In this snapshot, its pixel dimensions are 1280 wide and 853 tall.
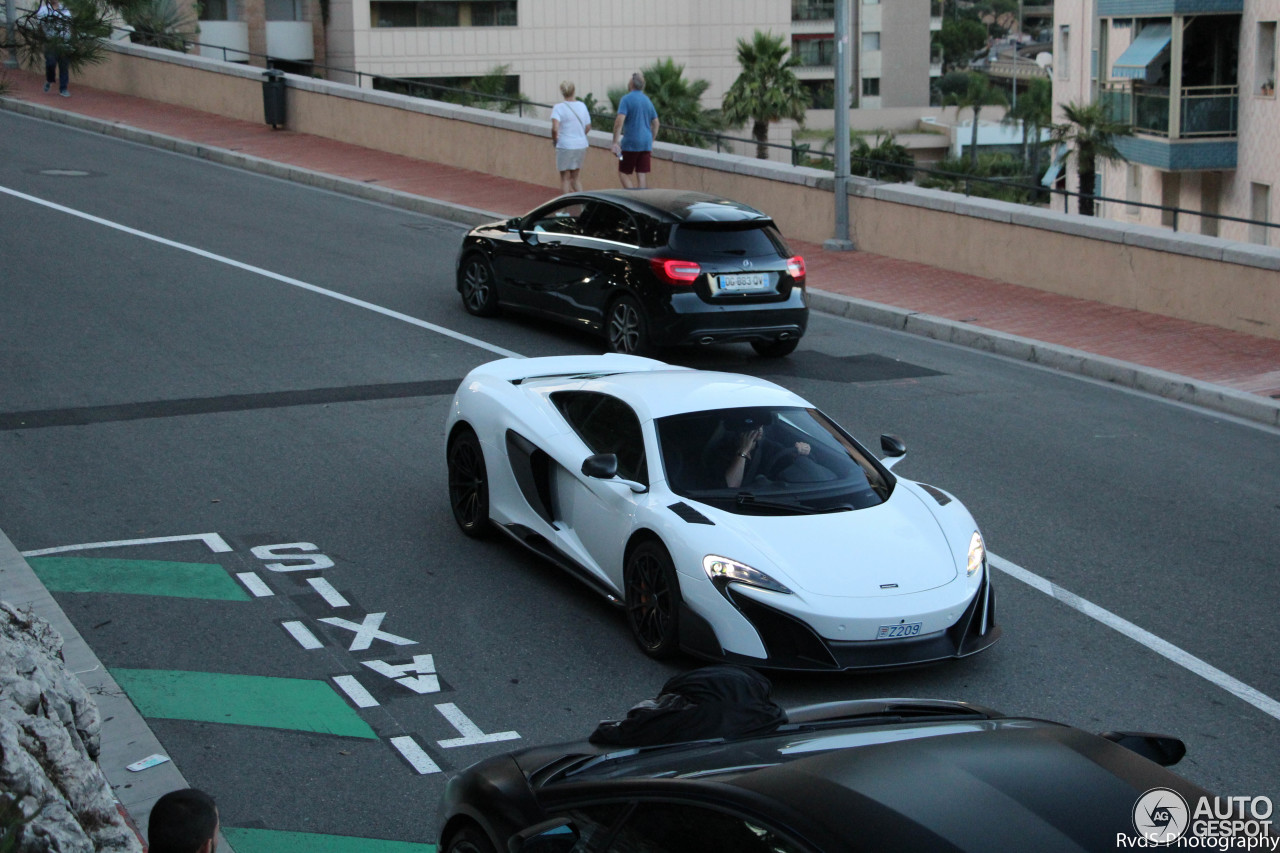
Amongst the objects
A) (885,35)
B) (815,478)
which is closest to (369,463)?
(815,478)

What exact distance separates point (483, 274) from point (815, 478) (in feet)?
27.5

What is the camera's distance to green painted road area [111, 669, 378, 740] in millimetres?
6762

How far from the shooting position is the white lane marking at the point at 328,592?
827cm

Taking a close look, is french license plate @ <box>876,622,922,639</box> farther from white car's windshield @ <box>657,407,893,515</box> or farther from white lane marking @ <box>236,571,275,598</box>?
white lane marking @ <box>236,571,275,598</box>

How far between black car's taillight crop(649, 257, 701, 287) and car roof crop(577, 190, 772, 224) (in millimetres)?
481

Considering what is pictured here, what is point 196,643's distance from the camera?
7.63 m

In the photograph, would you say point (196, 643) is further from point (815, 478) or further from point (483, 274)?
point (483, 274)

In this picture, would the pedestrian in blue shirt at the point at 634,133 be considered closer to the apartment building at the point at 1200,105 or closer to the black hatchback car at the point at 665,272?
the black hatchback car at the point at 665,272

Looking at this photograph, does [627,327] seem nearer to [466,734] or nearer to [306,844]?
[466,734]

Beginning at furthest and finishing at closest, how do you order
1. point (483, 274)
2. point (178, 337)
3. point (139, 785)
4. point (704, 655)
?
point (483, 274), point (178, 337), point (704, 655), point (139, 785)

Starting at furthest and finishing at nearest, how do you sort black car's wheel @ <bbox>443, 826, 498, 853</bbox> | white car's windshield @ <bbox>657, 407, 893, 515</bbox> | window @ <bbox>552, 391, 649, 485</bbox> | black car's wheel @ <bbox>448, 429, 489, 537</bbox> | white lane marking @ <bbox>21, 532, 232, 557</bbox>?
black car's wheel @ <bbox>448, 429, 489, 537</bbox> < white lane marking @ <bbox>21, 532, 232, 557</bbox> < window @ <bbox>552, 391, 649, 485</bbox> < white car's windshield @ <bbox>657, 407, 893, 515</bbox> < black car's wheel @ <bbox>443, 826, 498, 853</bbox>

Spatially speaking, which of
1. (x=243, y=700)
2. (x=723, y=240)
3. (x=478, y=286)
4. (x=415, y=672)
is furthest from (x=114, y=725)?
(x=478, y=286)

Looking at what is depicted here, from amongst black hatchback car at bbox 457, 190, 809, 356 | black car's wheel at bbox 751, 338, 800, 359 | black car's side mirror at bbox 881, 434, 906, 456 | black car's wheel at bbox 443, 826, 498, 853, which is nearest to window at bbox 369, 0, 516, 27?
black hatchback car at bbox 457, 190, 809, 356

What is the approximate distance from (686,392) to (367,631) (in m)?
2.28
